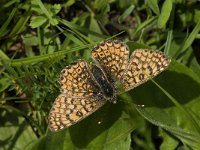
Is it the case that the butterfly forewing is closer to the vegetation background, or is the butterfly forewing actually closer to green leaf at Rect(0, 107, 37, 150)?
the vegetation background

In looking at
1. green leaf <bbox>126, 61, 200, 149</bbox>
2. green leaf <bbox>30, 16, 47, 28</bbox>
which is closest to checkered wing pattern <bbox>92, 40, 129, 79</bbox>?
green leaf <bbox>126, 61, 200, 149</bbox>

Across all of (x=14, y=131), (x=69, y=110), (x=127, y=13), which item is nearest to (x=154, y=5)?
(x=127, y=13)

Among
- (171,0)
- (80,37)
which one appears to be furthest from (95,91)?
(171,0)

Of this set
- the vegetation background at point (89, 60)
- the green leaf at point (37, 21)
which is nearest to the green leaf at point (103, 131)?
the vegetation background at point (89, 60)

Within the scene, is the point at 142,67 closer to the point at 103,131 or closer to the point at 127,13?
the point at 103,131

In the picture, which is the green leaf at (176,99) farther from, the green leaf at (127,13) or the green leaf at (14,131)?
the green leaf at (14,131)

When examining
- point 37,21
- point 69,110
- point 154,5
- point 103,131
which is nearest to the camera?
point 69,110
